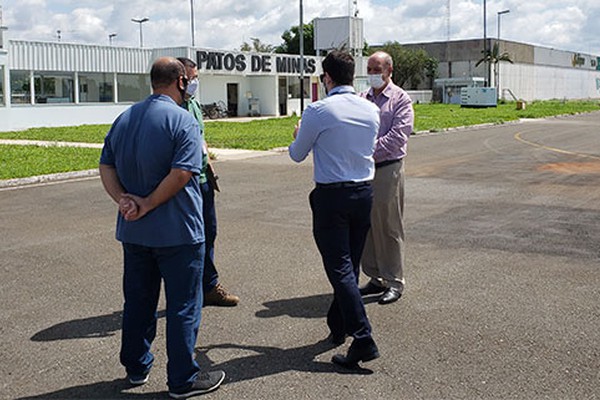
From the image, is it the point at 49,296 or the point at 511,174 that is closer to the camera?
the point at 49,296

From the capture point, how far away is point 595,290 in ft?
21.5

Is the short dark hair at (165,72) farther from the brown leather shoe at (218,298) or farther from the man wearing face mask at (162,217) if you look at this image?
the brown leather shoe at (218,298)

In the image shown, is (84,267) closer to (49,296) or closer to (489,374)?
(49,296)

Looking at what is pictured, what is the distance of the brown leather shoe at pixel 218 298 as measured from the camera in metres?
6.12

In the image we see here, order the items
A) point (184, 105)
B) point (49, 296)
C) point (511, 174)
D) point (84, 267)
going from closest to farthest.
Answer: point (184, 105), point (49, 296), point (84, 267), point (511, 174)

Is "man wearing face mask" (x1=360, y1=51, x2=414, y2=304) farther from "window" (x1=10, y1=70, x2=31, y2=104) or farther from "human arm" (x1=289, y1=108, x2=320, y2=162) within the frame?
"window" (x1=10, y1=70, x2=31, y2=104)

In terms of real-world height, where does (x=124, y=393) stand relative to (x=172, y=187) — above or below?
below

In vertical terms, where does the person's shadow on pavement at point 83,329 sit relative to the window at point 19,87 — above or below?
below

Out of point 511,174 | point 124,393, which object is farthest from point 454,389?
point 511,174

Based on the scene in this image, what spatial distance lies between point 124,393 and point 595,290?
4237 millimetres

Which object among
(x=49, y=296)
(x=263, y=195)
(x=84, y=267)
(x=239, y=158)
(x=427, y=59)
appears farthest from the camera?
(x=427, y=59)

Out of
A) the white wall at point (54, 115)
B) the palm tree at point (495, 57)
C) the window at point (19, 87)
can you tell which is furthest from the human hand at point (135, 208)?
the palm tree at point (495, 57)

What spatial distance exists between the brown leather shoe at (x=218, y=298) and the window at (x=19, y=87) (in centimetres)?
3071

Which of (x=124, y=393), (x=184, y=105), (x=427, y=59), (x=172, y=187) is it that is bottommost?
(x=124, y=393)
